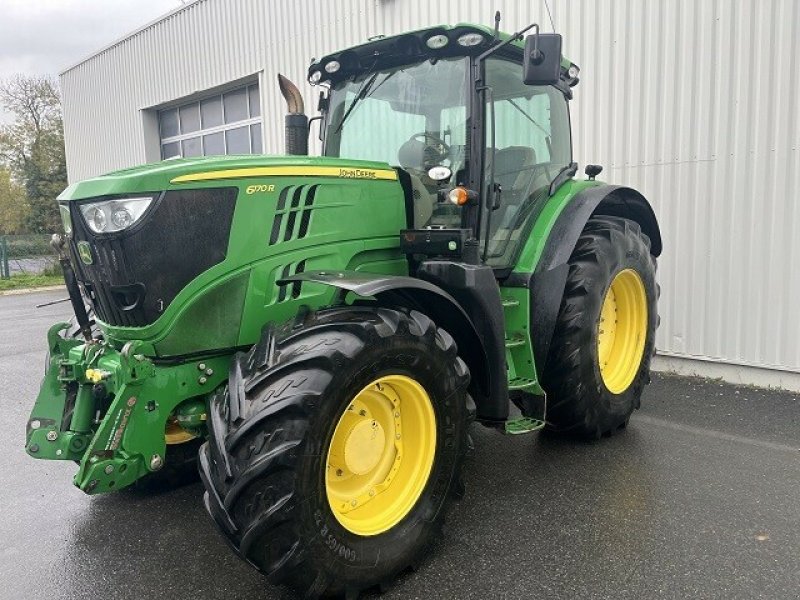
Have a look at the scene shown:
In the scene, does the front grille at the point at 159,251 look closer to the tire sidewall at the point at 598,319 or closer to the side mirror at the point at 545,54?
the side mirror at the point at 545,54

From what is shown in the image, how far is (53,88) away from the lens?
1236 inches

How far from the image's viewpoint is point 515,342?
12.3 feet

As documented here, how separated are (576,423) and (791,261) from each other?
2631 millimetres

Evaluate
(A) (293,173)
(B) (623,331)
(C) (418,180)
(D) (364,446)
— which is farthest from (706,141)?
(D) (364,446)

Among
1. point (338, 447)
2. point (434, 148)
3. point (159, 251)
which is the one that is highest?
point (434, 148)

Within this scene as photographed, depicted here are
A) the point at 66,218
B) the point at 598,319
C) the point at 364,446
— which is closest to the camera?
the point at 364,446

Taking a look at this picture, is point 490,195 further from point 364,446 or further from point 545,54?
point 364,446

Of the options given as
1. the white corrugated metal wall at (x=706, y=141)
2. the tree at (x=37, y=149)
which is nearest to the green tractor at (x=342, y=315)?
the white corrugated metal wall at (x=706, y=141)

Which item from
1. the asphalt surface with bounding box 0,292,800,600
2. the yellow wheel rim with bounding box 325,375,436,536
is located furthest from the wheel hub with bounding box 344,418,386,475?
the asphalt surface with bounding box 0,292,800,600

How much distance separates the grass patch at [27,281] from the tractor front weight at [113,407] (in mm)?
17027

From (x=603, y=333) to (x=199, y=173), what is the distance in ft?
9.93

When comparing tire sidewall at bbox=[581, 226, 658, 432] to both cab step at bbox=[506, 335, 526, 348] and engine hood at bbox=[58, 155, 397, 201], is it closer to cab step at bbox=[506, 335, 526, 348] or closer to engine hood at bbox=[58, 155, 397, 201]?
cab step at bbox=[506, 335, 526, 348]

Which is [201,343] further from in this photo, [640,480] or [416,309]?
[640,480]

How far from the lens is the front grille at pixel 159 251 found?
8.95ft
